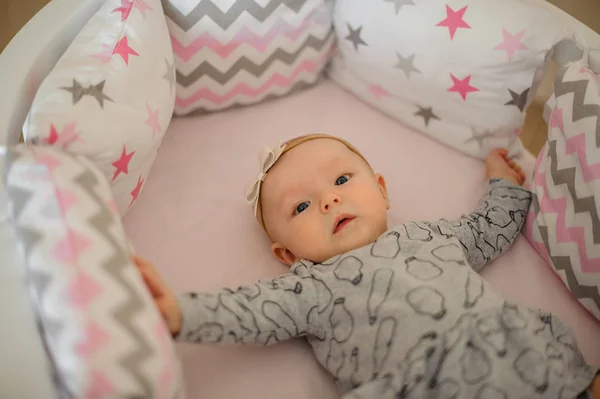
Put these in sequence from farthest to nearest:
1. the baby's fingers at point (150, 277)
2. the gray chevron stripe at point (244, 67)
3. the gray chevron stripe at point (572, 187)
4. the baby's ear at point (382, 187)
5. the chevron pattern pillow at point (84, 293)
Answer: the gray chevron stripe at point (244, 67) < the baby's ear at point (382, 187) < the gray chevron stripe at point (572, 187) < the baby's fingers at point (150, 277) < the chevron pattern pillow at point (84, 293)

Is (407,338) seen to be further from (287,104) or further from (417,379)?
(287,104)

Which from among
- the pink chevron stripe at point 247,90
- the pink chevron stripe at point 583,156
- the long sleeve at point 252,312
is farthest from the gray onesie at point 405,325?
the pink chevron stripe at point 247,90

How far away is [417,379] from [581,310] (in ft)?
1.17

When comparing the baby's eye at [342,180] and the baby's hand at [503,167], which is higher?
the baby's eye at [342,180]

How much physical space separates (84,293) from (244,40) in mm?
675

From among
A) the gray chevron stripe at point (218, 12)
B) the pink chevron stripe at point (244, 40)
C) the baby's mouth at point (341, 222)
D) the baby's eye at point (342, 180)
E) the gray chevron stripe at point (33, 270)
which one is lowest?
the baby's mouth at point (341, 222)

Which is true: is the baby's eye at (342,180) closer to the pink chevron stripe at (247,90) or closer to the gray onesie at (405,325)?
the gray onesie at (405,325)

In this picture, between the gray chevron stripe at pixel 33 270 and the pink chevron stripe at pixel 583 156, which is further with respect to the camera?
the pink chevron stripe at pixel 583 156

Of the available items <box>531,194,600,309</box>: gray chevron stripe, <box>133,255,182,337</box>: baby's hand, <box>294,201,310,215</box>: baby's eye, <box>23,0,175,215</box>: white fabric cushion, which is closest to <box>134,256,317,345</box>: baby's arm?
<box>133,255,182,337</box>: baby's hand

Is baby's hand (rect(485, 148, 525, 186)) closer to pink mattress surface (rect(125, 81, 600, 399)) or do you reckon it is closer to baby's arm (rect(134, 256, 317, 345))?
pink mattress surface (rect(125, 81, 600, 399))

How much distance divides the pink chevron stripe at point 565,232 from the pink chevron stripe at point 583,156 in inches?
2.6

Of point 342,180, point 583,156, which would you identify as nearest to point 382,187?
point 342,180

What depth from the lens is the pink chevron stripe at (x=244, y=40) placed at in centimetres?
108

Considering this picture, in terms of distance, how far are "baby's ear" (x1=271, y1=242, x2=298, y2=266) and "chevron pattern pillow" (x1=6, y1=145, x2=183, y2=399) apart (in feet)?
1.09
